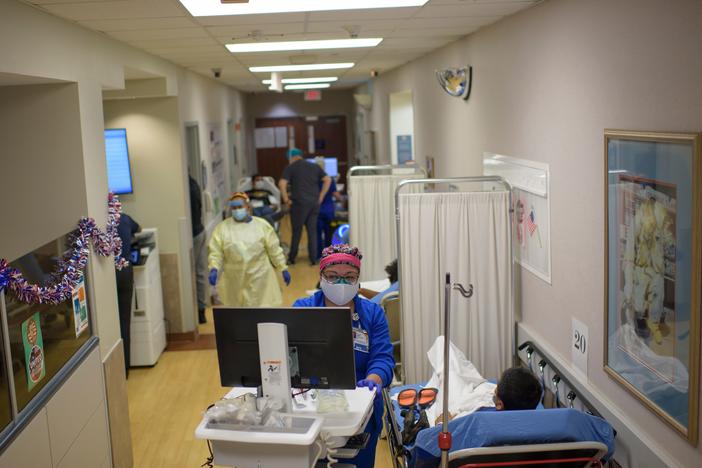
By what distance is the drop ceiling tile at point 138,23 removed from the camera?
4.34 meters

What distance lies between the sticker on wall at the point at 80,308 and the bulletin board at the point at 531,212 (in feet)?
8.46

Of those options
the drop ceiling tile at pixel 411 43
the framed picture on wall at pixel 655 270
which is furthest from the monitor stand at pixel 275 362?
the drop ceiling tile at pixel 411 43

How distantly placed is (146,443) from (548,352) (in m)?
2.81

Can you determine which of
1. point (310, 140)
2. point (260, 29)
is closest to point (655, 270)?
point (260, 29)

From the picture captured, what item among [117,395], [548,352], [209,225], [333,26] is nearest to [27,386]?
[117,395]

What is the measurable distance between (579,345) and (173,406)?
3.38 m

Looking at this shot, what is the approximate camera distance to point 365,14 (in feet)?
15.7

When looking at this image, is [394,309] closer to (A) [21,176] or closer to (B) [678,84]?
(A) [21,176]

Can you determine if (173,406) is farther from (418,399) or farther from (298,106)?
(298,106)

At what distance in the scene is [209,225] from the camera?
381 inches

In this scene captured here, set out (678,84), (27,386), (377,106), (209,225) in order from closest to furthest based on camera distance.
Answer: (678,84) → (27,386) → (209,225) → (377,106)

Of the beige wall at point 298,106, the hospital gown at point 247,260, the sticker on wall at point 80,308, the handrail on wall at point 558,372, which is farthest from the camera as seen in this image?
the beige wall at point 298,106

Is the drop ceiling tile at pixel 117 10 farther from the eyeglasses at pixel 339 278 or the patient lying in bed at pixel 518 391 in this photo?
the patient lying in bed at pixel 518 391

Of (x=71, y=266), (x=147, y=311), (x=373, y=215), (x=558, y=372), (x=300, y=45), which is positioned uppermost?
(x=300, y=45)
